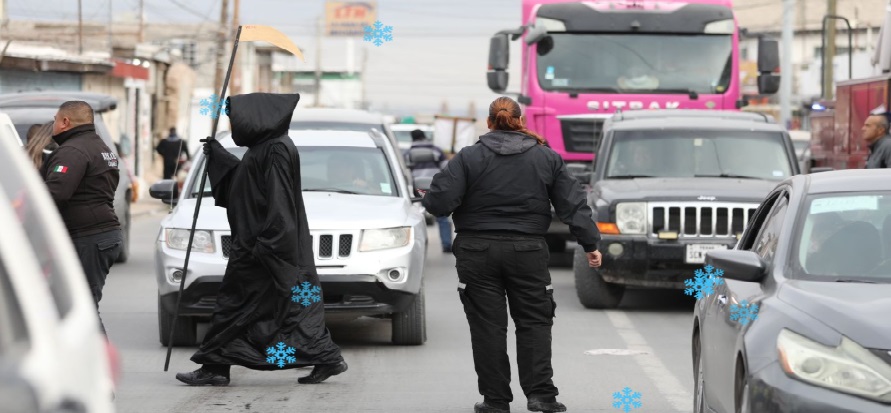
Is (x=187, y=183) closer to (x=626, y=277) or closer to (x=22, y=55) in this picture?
(x=626, y=277)

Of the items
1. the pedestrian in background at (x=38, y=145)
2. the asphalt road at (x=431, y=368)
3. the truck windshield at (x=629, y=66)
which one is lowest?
the asphalt road at (x=431, y=368)

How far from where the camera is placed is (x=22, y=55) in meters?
35.0

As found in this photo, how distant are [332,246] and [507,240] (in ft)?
9.87

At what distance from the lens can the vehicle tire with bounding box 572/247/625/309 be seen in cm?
1455

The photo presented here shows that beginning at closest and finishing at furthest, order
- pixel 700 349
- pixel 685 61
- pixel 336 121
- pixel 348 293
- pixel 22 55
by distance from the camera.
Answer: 1. pixel 700 349
2. pixel 348 293
3. pixel 336 121
4. pixel 685 61
5. pixel 22 55

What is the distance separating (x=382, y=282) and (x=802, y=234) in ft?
16.9

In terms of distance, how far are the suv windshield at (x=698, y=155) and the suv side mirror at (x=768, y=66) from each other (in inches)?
231

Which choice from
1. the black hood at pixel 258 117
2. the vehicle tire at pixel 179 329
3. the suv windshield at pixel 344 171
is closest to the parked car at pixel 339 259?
the vehicle tire at pixel 179 329

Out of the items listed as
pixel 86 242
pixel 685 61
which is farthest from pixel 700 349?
pixel 685 61

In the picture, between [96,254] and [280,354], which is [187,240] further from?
[280,354]

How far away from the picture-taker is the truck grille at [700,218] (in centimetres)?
1409

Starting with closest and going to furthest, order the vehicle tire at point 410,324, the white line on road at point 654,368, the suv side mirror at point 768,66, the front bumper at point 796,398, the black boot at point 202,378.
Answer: the front bumper at point 796,398, the white line on road at point 654,368, the black boot at point 202,378, the vehicle tire at point 410,324, the suv side mirror at point 768,66

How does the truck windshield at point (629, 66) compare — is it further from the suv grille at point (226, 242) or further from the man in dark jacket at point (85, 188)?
the man in dark jacket at point (85, 188)

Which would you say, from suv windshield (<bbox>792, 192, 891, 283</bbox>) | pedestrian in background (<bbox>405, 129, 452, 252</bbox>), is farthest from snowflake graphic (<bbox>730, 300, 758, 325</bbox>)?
pedestrian in background (<bbox>405, 129, 452, 252</bbox>)
